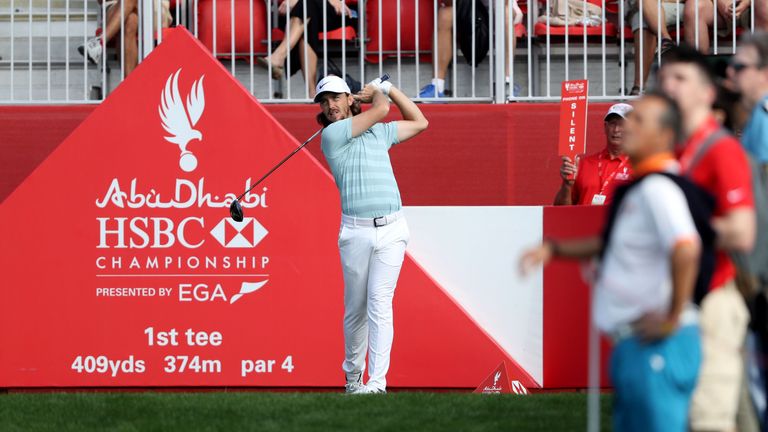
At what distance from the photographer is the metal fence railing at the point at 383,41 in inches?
435

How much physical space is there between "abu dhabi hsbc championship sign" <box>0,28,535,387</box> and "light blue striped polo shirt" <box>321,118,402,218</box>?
2.90ft

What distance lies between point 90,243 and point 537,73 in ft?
12.4

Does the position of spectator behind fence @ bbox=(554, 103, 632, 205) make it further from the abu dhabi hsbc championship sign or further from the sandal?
the sandal

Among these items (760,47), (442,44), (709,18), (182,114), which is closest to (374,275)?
(182,114)

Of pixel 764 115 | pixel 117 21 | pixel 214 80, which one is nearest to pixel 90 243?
pixel 214 80

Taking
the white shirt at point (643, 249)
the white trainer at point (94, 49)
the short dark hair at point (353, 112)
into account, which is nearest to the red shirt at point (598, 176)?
the short dark hair at point (353, 112)

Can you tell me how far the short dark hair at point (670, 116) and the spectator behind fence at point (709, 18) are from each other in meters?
6.47

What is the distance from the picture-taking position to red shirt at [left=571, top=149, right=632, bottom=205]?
9312 mm

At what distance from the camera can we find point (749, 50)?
5.53 m

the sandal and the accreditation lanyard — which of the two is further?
the sandal

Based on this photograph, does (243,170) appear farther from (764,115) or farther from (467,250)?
(764,115)

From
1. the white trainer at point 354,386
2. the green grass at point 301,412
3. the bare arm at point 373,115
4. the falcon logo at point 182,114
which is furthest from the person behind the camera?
the falcon logo at point 182,114

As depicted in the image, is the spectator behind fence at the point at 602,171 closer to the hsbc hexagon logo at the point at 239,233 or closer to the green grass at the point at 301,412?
the green grass at the point at 301,412

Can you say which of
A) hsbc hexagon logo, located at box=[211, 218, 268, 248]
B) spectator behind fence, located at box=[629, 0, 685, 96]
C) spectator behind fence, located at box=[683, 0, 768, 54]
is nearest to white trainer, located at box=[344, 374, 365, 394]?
hsbc hexagon logo, located at box=[211, 218, 268, 248]
